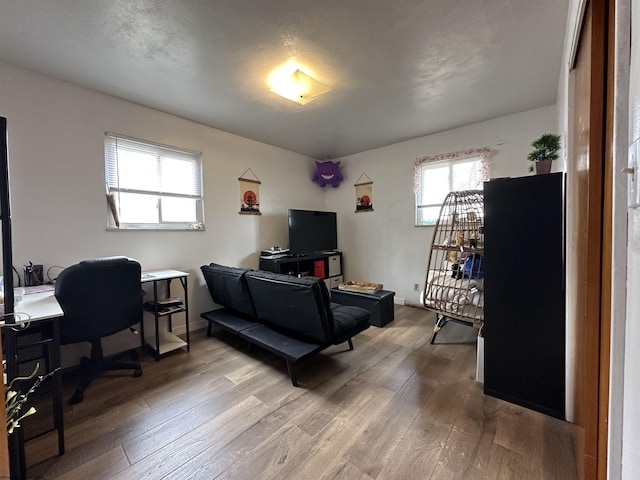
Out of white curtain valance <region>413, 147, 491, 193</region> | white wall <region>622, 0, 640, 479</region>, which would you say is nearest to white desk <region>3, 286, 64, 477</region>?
white wall <region>622, 0, 640, 479</region>

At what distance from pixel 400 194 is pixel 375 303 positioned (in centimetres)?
183

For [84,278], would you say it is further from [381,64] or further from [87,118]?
[381,64]

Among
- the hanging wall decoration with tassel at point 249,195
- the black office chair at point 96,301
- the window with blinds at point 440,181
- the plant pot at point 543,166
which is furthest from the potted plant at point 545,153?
the hanging wall decoration with tassel at point 249,195

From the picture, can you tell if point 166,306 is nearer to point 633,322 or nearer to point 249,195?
point 249,195

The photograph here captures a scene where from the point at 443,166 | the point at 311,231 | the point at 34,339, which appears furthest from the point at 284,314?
the point at 443,166

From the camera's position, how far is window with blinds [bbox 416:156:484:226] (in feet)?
11.6

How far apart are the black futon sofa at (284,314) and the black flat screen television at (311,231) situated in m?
1.42

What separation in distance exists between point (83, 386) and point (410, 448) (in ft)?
7.67

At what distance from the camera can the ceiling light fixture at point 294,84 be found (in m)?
2.23

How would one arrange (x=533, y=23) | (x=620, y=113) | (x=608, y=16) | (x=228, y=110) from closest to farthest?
→ (x=620, y=113) → (x=608, y=16) → (x=533, y=23) → (x=228, y=110)

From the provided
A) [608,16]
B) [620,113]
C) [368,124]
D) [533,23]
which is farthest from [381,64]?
[620,113]

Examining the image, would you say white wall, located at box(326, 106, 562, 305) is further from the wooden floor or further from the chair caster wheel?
the chair caster wheel

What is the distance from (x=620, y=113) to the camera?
586mm

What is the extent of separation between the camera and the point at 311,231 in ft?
14.1
